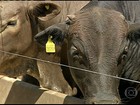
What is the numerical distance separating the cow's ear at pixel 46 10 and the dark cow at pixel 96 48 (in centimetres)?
71

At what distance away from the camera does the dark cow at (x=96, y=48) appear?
3281 millimetres

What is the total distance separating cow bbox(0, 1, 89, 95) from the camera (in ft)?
14.3

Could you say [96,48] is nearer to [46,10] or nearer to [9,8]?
[46,10]

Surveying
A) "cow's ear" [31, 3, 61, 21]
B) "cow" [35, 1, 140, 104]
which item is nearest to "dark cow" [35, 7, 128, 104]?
"cow" [35, 1, 140, 104]

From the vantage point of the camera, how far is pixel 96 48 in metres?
3.39

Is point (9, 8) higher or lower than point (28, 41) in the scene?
higher

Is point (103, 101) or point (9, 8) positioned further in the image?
point (9, 8)

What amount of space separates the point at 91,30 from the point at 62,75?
1381 mm

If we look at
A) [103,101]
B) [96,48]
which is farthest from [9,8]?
[103,101]

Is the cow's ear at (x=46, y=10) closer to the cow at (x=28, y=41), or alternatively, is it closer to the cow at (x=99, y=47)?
the cow at (x=28, y=41)

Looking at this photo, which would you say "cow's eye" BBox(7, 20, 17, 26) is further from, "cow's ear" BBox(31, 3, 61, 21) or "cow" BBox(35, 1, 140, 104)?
"cow" BBox(35, 1, 140, 104)

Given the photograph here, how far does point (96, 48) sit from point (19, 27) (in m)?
1.30

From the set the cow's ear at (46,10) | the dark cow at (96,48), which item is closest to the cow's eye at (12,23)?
the cow's ear at (46,10)

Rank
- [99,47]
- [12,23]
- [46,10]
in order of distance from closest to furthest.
→ [99,47]
[12,23]
[46,10]
